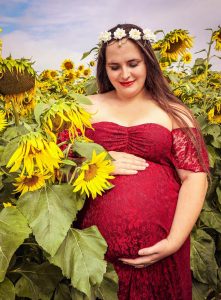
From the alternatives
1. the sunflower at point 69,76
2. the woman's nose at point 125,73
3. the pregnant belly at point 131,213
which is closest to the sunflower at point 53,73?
the sunflower at point 69,76

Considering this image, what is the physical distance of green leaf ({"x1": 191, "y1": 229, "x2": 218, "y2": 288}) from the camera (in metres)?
1.98

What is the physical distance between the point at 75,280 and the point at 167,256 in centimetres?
46

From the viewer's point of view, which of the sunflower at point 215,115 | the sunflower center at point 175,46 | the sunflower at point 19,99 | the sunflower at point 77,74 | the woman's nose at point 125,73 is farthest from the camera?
the sunflower at point 77,74

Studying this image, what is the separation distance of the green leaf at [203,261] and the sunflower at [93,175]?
0.97 m

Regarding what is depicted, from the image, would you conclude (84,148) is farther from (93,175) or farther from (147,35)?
(147,35)

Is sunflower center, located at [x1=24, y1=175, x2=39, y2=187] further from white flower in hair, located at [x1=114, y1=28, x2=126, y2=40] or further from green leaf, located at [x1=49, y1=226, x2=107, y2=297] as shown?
white flower in hair, located at [x1=114, y1=28, x2=126, y2=40]

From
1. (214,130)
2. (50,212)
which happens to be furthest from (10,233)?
(214,130)

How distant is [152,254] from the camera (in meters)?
1.41

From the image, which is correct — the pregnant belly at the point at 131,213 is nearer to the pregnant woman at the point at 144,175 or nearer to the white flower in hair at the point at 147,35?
the pregnant woman at the point at 144,175

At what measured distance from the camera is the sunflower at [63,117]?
103cm

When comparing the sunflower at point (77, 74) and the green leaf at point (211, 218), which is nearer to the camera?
the green leaf at point (211, 218)

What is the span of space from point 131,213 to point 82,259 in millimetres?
282

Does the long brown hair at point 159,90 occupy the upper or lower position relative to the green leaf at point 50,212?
upper

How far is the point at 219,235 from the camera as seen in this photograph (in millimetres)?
2309
